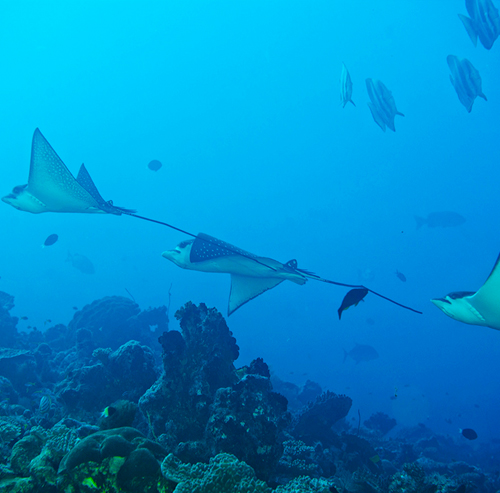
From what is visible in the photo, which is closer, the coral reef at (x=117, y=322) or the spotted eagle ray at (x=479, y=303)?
the spotted eagle ray at (x=479, y=303)

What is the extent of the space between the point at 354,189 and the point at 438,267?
26.7 metres

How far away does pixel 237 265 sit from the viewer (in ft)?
21.4

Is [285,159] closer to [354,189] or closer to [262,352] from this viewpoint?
[354,189]

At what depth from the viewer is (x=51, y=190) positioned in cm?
529

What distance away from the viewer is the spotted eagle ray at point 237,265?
5.84m

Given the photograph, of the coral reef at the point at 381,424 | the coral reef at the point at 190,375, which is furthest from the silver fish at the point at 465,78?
the coral reef at the point at 381,424

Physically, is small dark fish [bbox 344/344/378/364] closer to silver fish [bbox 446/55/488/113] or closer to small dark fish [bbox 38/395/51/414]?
silver fish [bbox 446/55/488/113]

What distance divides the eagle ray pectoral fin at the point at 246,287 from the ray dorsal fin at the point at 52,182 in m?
3.68

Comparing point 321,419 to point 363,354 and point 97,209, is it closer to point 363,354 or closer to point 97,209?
point 97,209

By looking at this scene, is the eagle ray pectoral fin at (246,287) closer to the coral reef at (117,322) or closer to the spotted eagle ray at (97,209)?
the spotted eagle ray at (97,209)

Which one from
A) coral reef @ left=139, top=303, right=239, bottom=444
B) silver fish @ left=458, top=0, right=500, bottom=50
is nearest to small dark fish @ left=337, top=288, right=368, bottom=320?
coral reef @ left=139, top=303, right=239, bottom=444

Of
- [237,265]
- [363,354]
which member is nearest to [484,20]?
[237,265]

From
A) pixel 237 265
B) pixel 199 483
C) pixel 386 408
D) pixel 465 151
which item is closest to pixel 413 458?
pixel 237 265

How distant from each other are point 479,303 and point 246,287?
5.03 metres
